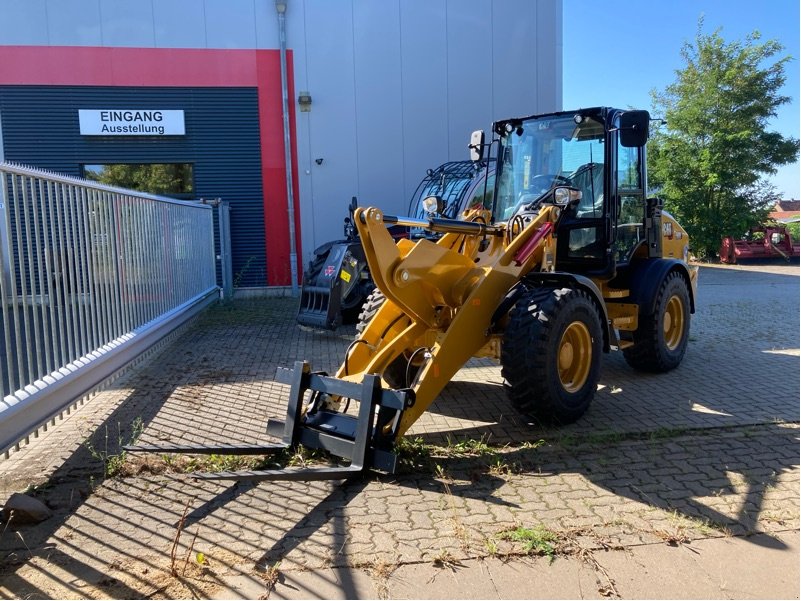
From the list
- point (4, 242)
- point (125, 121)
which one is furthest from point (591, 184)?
point (125, 121)

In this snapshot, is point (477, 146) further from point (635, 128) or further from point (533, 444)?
point (533, 444)

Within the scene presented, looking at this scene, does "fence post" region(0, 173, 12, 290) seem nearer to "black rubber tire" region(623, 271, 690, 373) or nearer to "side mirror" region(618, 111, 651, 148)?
"side mirror" region(618, 111, 651, 148)

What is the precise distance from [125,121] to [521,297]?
11318mm

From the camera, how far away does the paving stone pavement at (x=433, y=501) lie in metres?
2.98

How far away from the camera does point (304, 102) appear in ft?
44.5

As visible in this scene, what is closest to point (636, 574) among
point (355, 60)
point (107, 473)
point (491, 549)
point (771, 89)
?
point (491, 549)

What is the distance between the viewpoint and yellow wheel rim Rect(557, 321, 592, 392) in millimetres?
4869

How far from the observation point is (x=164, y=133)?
13.3m

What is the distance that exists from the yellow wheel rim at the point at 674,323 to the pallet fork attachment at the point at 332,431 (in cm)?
408

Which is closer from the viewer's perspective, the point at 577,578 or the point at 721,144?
the point at 577,578

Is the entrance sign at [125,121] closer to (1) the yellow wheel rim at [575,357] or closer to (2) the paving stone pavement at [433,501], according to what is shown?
(2) the paving stone pavement at [433,501]

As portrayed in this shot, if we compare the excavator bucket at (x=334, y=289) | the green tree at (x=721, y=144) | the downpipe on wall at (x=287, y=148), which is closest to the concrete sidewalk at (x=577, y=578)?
the excavator bucket at (x=334, y=289)

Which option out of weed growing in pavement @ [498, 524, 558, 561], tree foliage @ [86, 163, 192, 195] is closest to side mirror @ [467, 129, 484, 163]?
weed growing in pavement @ [498, 524, 558, 561]

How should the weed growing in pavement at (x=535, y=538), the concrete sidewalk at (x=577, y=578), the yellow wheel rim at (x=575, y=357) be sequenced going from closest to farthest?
the concrete sidewalk at (x=577, y=578) < the weed growing in pavement at (x=535, y=538) < the yellow wheel rim at (x=575, y=357)
